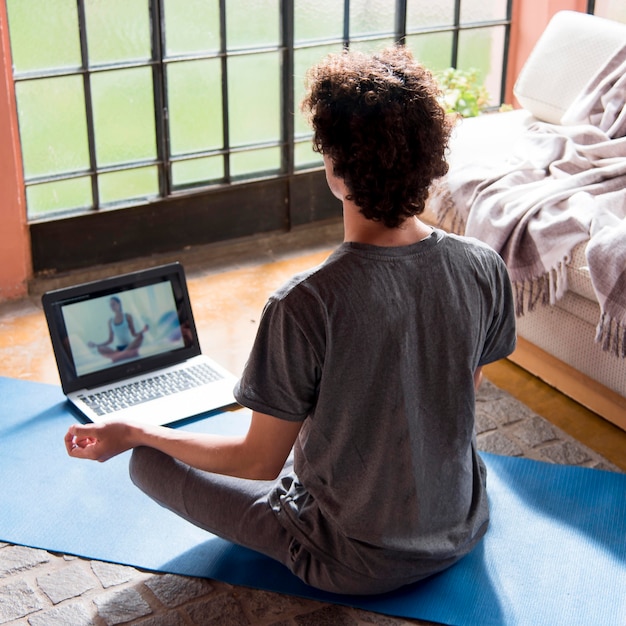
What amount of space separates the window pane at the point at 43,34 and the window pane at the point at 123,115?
130 mm

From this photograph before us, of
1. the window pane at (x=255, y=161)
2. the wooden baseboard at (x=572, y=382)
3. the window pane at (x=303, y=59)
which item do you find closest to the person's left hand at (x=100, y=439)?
the wooden baseboard at (x=572, y=382)

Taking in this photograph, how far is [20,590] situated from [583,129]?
2.03 metres

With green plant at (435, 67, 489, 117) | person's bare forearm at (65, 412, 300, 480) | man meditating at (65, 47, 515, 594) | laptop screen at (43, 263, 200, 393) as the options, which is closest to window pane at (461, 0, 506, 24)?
green plant at (435, 67, 489, 117)

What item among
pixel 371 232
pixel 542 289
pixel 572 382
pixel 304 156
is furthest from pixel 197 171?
pixel 371 232

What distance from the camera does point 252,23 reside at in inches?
133

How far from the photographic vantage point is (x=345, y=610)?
1.92m

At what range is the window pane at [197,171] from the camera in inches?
135

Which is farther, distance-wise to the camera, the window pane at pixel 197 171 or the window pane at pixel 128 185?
the window pane at pixel 197 171

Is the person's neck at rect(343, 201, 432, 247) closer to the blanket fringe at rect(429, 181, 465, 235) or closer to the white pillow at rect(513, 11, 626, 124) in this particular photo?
the blanket fringe at rect(429, 181, 465, 235)

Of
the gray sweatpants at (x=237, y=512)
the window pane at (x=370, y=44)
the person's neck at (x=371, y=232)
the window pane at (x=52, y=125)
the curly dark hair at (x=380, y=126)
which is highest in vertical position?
the curly dark hair at (x=380, y=126)

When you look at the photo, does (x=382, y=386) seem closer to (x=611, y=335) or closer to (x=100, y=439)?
(x=100, y=439)

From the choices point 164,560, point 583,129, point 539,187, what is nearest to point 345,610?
point 164,560

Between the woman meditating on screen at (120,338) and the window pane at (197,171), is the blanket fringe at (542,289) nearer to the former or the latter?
the woman meditating on screen at (120,338)

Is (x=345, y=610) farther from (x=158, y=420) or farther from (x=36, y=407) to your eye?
(x=36, y=407)
